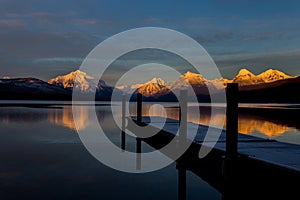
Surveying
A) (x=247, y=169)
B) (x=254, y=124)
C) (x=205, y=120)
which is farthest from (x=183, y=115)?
(x=205, y=120)

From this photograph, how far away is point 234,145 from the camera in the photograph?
722 centimetres

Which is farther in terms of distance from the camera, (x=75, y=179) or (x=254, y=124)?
(x=254, y=124)

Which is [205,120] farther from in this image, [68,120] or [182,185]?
[182,185]

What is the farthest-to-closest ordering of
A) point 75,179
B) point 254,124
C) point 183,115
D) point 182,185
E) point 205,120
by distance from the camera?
1. point 205,120
2. point 254,124
3. point 75,179
4. point 183,115
5. point 182,185

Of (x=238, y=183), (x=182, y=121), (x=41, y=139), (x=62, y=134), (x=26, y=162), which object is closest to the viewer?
(x=238, y=183)

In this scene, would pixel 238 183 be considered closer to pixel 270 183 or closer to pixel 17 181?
pixel 270 183

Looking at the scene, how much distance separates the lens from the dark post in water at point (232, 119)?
7.10m

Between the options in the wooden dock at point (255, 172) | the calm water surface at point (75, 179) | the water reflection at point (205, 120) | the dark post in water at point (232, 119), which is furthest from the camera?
the water reflection at point (205, 120)

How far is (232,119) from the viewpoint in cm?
720

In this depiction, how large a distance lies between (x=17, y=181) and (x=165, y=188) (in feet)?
18.5

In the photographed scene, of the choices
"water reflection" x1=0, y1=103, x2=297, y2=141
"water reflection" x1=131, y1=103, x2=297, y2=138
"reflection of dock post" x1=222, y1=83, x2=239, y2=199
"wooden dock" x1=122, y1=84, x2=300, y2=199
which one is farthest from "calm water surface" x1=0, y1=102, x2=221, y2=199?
"water reflection" x1=131, y1=103, x2=297, y2=138

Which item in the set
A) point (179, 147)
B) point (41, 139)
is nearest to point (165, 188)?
point (179, 147)

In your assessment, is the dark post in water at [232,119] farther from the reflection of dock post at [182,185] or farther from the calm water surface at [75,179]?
the calm water surface at [75,179]

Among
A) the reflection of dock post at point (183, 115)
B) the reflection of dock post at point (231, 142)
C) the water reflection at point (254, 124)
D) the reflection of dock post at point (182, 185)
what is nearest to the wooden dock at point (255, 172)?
the reflection of dock post at point (231, 142)
